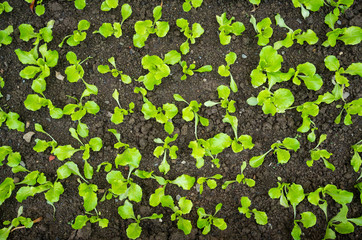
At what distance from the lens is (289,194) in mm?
1648

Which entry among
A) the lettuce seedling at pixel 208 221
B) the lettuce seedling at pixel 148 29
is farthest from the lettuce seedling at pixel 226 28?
the lettuce seedling at pixel 208 221

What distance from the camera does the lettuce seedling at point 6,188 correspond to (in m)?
1.67

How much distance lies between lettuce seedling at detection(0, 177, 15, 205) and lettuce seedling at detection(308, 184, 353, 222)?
5.48 ft

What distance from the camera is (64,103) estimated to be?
1.74 m

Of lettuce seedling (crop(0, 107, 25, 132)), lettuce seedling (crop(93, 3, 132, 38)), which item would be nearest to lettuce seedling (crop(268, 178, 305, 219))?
lettuce seedling (crop(93, 3, 132, 38))

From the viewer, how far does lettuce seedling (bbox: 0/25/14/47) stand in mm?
1722

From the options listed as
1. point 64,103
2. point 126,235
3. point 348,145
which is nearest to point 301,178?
point 348,145

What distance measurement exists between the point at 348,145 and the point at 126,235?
4.48 ft

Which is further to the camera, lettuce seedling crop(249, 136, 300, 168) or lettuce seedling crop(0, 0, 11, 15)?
lettuce seedling crop(0, 0, 11, 15)

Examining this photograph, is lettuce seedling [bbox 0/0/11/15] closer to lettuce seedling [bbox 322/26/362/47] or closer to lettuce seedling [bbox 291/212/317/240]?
lettuce seedling [bbox 322/26/362/47]

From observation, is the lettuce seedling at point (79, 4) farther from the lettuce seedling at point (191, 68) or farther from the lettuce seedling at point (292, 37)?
the lettuce seedling at point (292, 37)

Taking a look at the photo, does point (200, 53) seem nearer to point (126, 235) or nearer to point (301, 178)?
point (301, 178)

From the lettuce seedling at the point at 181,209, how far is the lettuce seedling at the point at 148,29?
2.91 feet

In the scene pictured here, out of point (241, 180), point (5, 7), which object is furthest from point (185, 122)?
point (5, 7)
